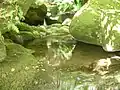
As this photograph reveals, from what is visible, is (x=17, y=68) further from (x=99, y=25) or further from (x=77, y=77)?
(x=99, y=25)

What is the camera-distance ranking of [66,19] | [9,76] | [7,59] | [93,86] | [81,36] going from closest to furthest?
[93,86] < [9,76] < [7,59] < [81,36] < [66,19]

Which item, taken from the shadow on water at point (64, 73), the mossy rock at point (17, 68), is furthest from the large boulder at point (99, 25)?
the mossy rock at point (17, 68)

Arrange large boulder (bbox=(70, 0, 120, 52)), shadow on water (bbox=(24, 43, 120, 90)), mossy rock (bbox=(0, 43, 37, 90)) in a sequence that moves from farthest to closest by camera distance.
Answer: large boulder (bbox=(70, 0, 120, 52)), mossy rock (bbox=(0, 43, 37, 90)), shadow on water (bbox=(24, 43, 120, 90))

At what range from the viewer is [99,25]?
19.5 ft

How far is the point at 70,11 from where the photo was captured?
950 cm

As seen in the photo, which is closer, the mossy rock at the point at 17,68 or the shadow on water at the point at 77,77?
the shadow on water at the point at 77,77

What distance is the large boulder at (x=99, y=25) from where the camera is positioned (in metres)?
5.71

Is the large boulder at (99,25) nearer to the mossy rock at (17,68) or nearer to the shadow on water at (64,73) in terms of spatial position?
the shadow on water at (64,73)

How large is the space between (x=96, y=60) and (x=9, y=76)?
1.51 metres

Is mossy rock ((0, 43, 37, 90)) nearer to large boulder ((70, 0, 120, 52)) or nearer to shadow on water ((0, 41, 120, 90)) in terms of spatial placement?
shadow on water ((0, 41, 120, 90))

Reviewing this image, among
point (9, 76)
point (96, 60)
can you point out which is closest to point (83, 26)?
point (96, 60)

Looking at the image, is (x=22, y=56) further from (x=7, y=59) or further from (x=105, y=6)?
(x=105, y=6)

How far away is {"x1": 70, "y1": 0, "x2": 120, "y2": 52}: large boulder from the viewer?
571 cm

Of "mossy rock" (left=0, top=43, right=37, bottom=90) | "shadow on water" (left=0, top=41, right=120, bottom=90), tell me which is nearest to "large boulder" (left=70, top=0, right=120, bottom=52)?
"shadow on water" (left=0, top=41, right=120, bottom=90)
